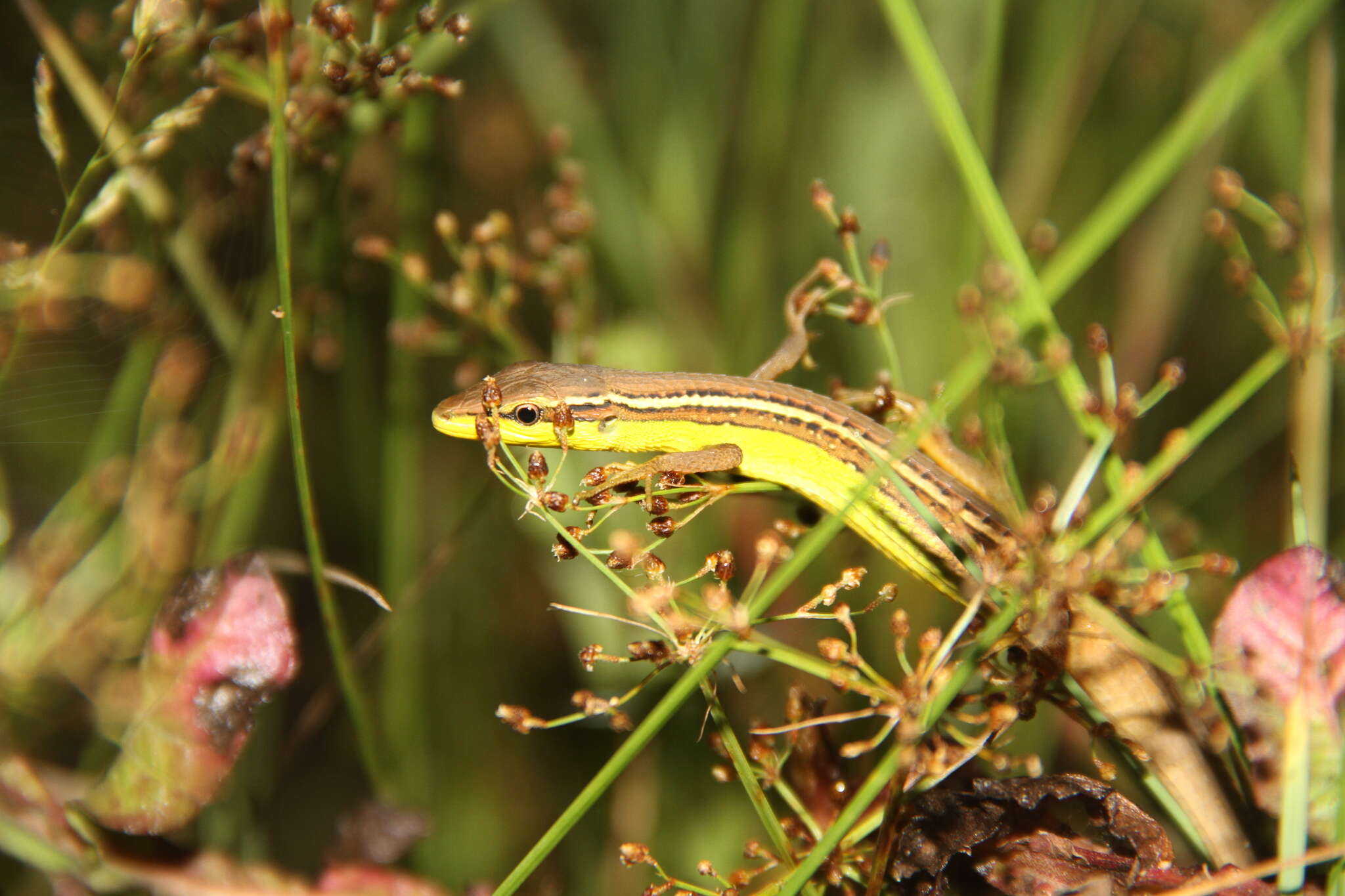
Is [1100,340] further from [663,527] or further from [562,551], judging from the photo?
[562,551]

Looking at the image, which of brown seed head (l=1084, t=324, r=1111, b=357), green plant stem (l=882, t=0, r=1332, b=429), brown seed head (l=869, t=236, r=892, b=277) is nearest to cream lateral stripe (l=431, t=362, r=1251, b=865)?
brown seed head (l=869, t=236, r=892, b=277)

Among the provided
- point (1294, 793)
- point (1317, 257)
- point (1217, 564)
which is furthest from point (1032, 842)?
point (1317, 257)

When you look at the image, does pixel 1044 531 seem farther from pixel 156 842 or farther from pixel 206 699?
pixel 156 842

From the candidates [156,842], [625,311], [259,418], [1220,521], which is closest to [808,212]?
[625,311]

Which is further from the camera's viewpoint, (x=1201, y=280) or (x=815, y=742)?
(x=1201, y=280)

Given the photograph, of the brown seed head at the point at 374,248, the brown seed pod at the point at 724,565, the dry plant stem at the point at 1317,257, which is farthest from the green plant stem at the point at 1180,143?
the brown seed head at the point at 374,248

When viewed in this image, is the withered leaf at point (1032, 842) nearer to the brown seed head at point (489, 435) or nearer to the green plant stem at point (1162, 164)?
the green plant stem at point (1162, 164)

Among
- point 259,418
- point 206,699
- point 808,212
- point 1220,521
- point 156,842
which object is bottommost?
point 156,842
